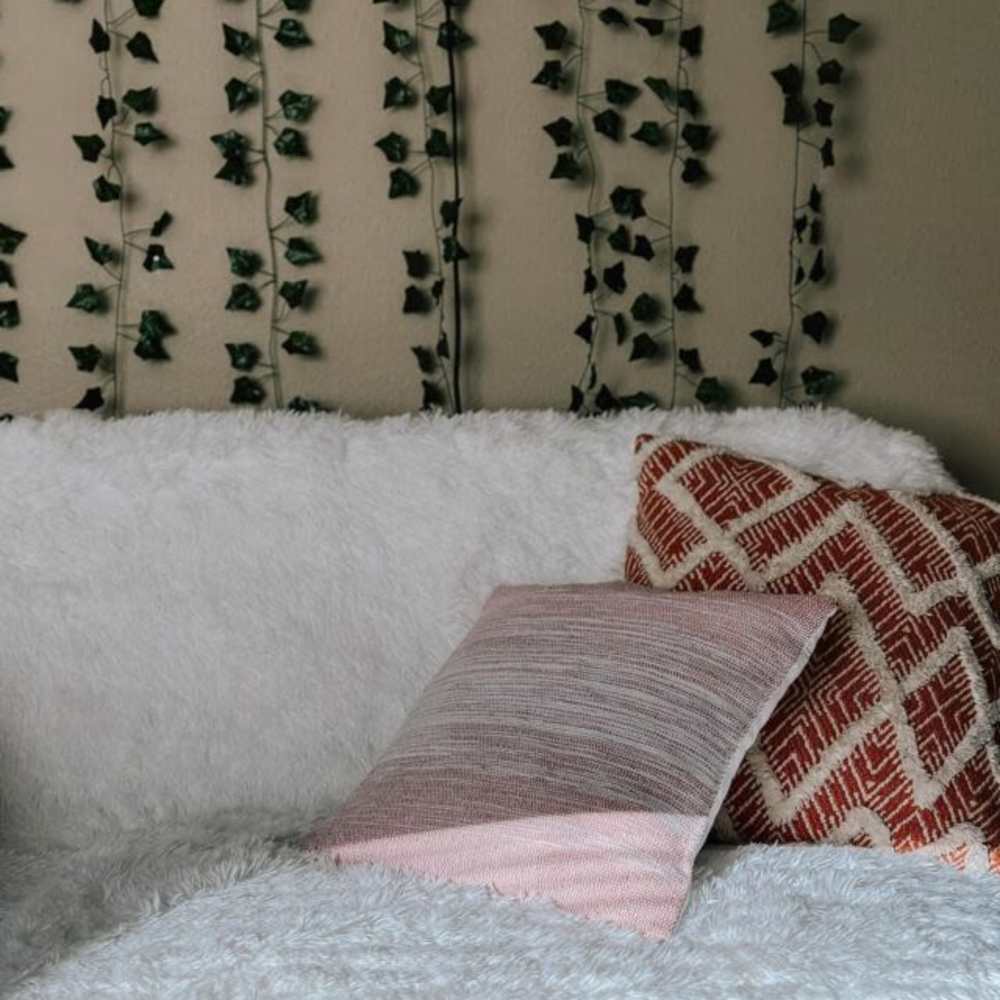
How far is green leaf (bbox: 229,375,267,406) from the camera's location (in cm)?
183

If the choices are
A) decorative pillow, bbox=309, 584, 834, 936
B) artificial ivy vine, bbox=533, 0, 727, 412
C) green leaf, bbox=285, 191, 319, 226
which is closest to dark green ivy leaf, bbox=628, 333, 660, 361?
artificial ivy vine, bbox=533, 0, 727, 412

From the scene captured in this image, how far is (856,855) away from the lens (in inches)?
48.8

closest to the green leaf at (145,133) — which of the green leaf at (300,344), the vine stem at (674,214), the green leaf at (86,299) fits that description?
the green leaf at (86,299)

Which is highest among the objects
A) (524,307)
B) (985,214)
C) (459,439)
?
(985,214)

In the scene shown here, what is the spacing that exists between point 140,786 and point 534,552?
0.52m

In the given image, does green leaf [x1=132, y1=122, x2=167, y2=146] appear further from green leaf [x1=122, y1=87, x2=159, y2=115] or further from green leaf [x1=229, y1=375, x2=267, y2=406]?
green leaf [x1=229, y1=375, x2=267, y2=406]

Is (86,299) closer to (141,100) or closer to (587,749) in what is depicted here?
(141,100)

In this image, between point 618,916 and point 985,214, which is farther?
point 985,214

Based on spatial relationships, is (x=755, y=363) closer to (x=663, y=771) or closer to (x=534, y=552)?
(x=534, y=552)

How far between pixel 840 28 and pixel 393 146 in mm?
618

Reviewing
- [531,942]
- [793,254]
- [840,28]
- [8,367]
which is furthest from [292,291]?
[531,942]

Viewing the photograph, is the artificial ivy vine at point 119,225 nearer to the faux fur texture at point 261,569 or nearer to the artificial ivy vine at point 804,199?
the faux fur texture at point 261,569

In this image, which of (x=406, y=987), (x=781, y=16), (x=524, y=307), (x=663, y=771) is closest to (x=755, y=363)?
(x=524, y=307)

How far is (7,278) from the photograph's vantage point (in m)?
1.80
